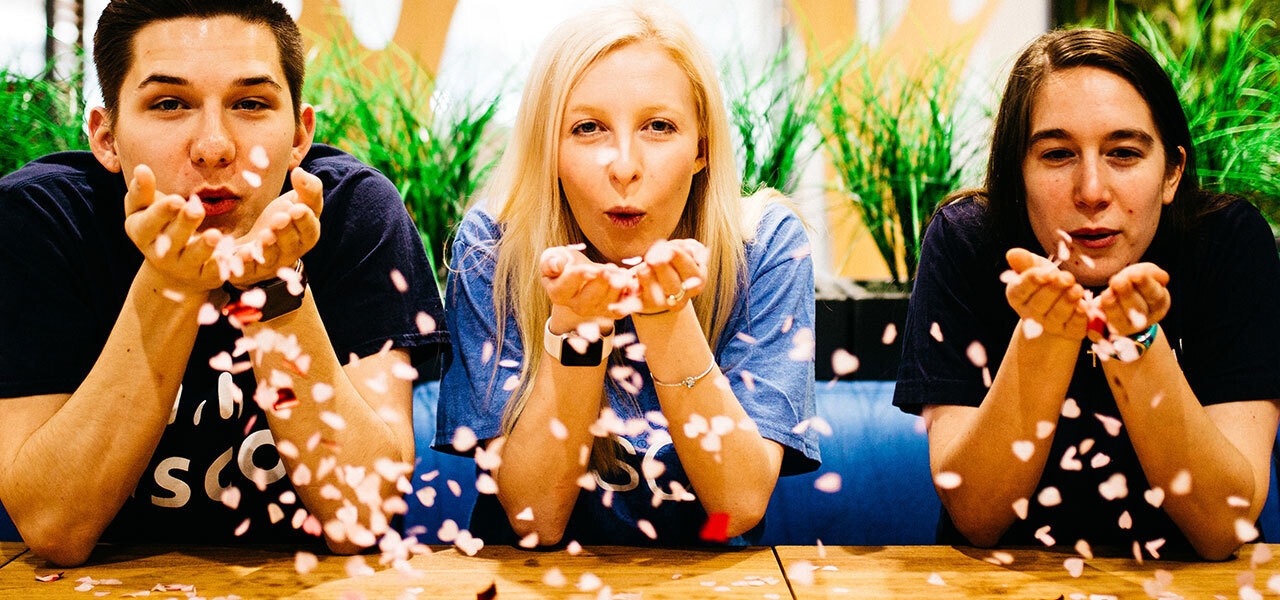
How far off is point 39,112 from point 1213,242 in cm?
236

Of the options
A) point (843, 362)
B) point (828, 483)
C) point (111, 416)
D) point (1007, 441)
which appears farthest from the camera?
point (843, 362)

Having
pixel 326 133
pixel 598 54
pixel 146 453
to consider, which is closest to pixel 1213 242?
pixel 598 54

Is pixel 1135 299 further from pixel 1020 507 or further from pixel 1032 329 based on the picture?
pixel 1020 507

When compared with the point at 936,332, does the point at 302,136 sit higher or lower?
A: higher

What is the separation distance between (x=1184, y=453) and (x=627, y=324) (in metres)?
0.77

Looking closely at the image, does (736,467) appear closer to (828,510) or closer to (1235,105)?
(828,510)

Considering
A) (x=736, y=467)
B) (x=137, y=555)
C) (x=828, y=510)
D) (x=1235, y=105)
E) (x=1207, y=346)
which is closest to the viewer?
(x=137, y=555)

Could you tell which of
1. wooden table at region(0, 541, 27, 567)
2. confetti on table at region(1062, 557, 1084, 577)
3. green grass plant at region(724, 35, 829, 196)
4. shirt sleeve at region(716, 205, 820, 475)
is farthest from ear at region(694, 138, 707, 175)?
wooden table at region(0, 541, 27, 567)

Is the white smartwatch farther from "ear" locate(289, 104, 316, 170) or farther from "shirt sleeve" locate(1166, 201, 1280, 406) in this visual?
"shirt sleeve" locate(1166, 201, 1280, 406)

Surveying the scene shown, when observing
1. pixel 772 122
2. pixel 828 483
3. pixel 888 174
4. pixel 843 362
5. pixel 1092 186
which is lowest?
pixel 828 483

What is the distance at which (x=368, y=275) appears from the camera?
1.50 meters

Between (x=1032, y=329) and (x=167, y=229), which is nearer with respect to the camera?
(x=167, y=229)

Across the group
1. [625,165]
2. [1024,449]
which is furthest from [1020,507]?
[625,165]

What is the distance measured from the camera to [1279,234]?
7.73ft
